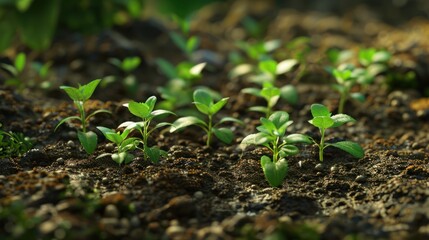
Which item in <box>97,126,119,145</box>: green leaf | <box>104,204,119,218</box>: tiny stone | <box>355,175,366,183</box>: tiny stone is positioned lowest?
<box>355,175,366,183</box>: tiny stone

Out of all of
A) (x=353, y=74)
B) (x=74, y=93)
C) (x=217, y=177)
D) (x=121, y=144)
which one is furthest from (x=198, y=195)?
(x=353, y=74)

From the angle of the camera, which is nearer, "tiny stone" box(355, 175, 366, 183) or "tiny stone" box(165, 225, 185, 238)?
"tiny stone" box(165, 225, 185, 238)

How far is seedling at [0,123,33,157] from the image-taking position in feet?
9.59

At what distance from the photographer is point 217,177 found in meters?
2.86

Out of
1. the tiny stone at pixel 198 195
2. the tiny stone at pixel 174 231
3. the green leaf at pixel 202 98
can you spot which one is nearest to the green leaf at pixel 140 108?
the green leaf at pixel 202 98

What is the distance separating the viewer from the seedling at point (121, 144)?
8.96 ft

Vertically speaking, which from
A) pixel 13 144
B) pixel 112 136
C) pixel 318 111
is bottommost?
pixel 13 144

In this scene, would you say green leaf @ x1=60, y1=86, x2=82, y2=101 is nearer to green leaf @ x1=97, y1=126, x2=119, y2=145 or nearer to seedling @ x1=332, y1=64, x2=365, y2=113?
green leaf @ x1=97, y1=126, x2=119, y2=145

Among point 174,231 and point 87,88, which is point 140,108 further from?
point 174,231

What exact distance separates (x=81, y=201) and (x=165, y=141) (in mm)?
919

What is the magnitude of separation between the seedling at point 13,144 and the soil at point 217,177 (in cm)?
7

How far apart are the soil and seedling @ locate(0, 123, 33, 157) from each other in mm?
70

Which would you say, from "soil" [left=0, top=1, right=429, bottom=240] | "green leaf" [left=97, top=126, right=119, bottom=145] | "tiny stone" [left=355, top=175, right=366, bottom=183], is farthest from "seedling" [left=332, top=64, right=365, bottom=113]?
"green leaf" [left=97, top=126, right=119, bottom=145]

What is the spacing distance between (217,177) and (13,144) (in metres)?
1.10
